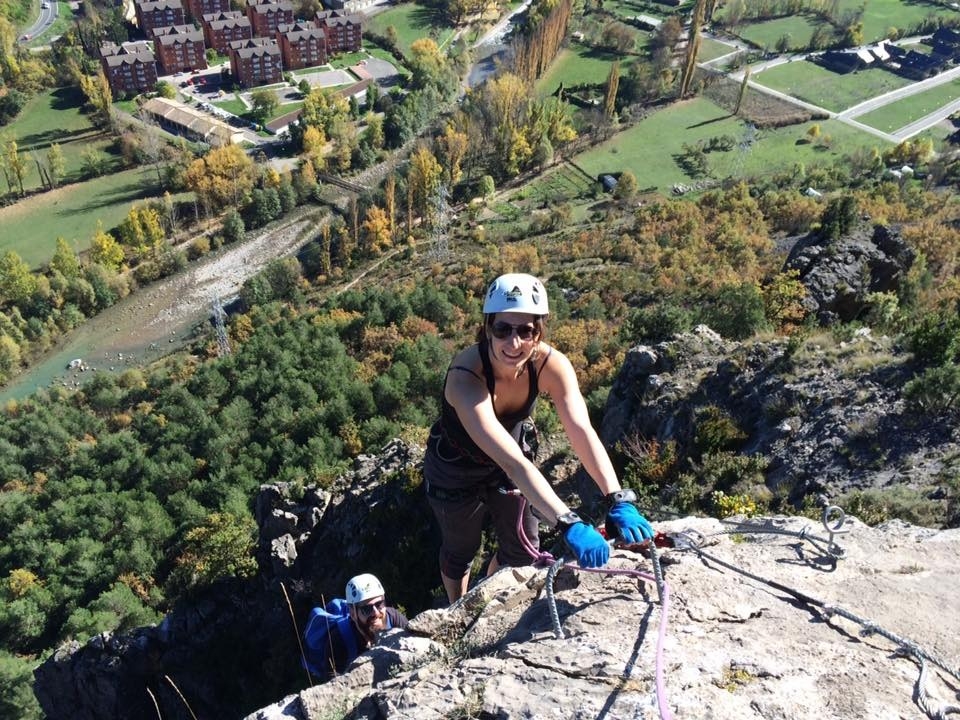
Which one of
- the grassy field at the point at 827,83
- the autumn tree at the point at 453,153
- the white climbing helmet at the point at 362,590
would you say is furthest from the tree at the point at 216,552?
A: the grassy field at the point at 827,83

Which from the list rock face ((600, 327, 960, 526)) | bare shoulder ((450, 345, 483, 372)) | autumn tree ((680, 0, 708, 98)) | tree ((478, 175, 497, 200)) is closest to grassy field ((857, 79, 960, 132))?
autumn tree ((680, 0, 708, 98))

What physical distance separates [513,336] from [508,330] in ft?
0.21

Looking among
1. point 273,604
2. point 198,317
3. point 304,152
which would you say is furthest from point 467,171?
point 273,604

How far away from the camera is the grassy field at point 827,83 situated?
67938 millimetres

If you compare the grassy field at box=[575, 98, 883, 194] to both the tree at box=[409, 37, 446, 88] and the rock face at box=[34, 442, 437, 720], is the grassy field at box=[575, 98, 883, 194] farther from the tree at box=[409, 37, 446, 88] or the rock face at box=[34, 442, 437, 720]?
the rock face at box=[34, 442, 437, 720]

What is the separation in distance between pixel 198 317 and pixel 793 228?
39.0 meters

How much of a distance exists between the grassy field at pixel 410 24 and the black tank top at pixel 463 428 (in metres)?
83.9

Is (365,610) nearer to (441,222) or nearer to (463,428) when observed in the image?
(463,428)

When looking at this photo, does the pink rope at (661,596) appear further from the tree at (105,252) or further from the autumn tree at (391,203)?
the tree at (105,252)

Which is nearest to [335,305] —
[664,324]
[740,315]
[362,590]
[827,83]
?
[664,324]

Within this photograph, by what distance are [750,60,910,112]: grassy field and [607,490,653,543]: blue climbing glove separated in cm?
7345

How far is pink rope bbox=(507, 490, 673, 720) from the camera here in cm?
402

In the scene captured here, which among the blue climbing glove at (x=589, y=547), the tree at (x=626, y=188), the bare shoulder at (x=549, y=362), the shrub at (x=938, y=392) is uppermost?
the bare shoulder at (x=549, y=362)

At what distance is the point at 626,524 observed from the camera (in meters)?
5.24
